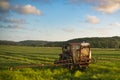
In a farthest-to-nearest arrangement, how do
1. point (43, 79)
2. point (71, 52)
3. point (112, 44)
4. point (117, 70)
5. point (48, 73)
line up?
point (112, 44) → point (71, 52) → point (117, 70) → point (48, 73) → point (43, 79)

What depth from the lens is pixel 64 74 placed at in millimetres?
22328

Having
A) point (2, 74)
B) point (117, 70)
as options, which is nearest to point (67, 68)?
point (117, 70)

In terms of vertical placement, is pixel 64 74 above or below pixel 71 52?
below

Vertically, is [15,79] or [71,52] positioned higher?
[71,52]

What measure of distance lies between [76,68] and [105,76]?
17.1 ft

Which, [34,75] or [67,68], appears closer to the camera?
[34,75]

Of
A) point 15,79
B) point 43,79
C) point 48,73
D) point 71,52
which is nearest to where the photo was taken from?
point 15,79

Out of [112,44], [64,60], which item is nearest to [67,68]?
[64,60]

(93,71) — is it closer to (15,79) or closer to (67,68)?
(67,68)

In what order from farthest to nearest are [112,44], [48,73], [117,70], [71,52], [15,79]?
[112,44] < [71,52] < [117,70] < [48,73] < [15,79]

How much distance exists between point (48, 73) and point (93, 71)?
4.30 m

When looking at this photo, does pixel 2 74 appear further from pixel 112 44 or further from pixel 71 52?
pixel 112 44

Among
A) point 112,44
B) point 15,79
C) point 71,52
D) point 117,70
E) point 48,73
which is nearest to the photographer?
point 15,79

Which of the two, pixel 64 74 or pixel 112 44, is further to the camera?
pixel 112 44
